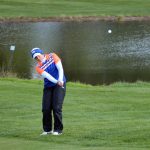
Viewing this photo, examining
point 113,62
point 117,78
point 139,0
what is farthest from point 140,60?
point 139,0

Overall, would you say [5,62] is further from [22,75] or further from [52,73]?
[52,73]

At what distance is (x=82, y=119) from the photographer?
14.2 metres

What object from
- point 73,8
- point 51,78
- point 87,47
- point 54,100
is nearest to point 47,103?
point 54,100

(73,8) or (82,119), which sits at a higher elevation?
(73,8)

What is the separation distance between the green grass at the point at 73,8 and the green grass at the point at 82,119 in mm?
37085

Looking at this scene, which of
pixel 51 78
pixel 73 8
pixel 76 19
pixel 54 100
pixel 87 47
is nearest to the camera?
pixel 51 78

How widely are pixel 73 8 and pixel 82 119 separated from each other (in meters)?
48.2

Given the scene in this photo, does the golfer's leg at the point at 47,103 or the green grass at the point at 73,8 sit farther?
the green grass at the point at 73,8

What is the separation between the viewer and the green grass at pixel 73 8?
5853 centimetres

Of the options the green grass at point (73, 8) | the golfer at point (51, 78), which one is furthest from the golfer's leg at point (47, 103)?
the green grass at point (73, 8)

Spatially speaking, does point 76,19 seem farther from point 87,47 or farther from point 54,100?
point 54,100

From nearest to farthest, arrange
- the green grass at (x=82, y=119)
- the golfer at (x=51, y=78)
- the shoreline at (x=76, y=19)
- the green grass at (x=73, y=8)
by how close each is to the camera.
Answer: the green grass at (x=82, y=119)
the golfer at (x=51, y=78)
the shoreline at (x=76, y=19)
the green grass at (x=73, y=8)

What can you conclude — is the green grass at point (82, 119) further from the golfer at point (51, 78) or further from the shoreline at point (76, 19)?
the shoreline at point (76, 19)

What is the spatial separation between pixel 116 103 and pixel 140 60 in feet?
53.6
